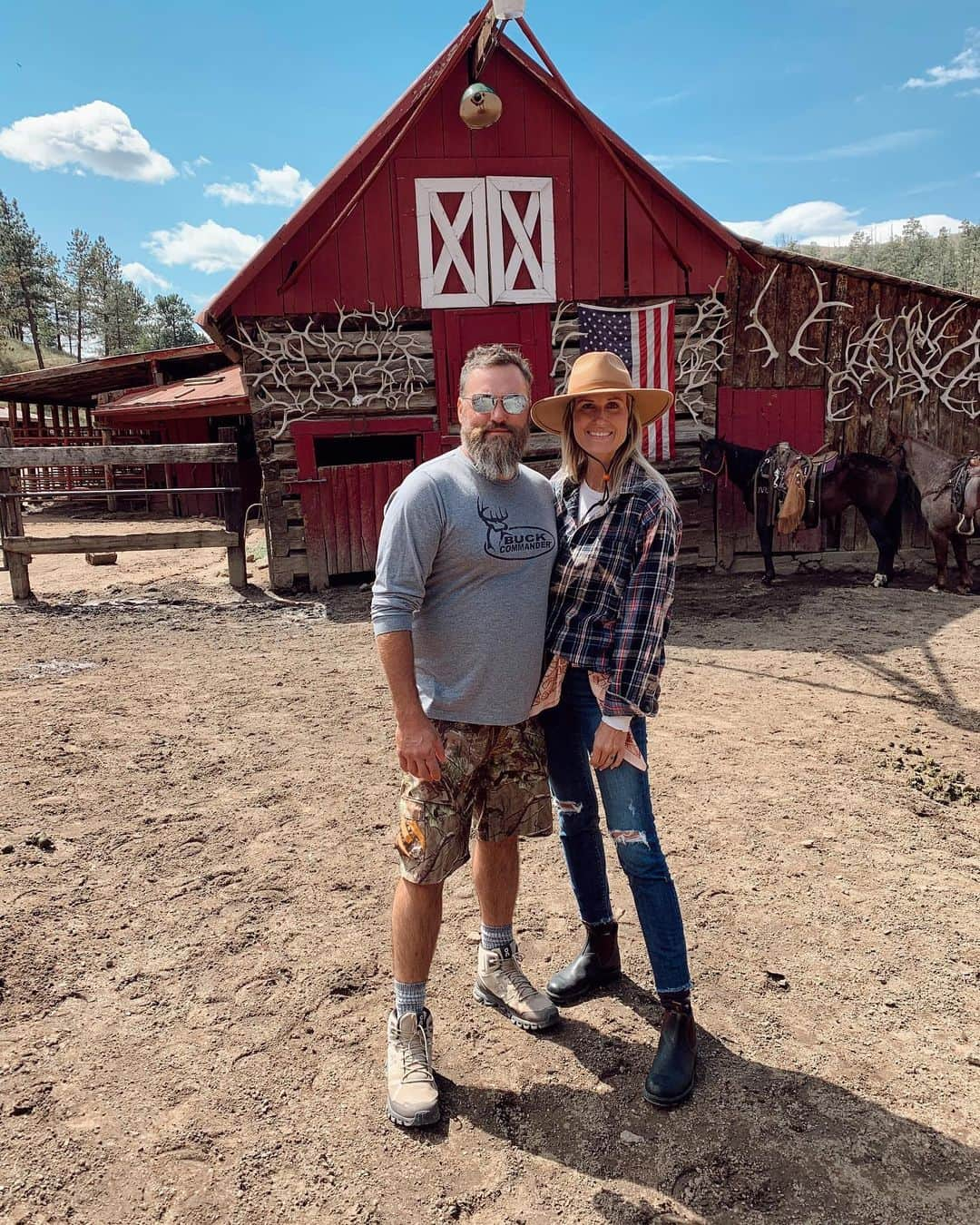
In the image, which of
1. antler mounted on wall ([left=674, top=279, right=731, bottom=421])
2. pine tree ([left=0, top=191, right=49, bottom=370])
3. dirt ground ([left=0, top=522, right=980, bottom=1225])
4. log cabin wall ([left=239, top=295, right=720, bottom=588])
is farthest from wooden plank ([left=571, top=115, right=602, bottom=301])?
pine tree ([left=0, top=191, right=49, bottom=370])

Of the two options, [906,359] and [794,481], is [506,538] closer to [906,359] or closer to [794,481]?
[794,481]

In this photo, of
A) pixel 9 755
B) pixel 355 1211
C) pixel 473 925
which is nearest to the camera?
pixel 355 1211

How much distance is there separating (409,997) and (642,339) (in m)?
8.80

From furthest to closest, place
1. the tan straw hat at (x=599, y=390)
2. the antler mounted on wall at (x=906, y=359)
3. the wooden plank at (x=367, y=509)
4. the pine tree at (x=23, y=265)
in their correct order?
the pine tree at (x=23, y=265) < the antler mounted on wall at (x=906, y=359) < the wooden plank at (x=367, y=509) < the tan straw hat at (x=599, y=390)

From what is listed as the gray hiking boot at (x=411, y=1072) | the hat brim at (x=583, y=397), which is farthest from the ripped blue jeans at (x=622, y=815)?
the hat brim at (x=583, y=397)

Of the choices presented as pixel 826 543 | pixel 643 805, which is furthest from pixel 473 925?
pixel 826 543

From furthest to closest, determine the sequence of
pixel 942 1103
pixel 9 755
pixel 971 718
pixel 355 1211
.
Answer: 1. pixel 971 718
2. pixel 9 755
3. pixel 942 1103
4. pixel 355 1211

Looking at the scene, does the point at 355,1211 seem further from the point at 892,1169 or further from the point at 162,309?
the point at 162,309

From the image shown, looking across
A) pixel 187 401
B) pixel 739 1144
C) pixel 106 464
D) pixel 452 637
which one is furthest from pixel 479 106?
pixel 187 401

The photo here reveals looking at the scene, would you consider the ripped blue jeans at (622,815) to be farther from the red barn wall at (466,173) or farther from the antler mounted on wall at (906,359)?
the antler mounted on wall at (906,359)

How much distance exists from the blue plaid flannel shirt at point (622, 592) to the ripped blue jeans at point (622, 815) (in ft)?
0.38

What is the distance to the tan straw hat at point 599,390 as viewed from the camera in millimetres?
2328

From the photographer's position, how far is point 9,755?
4676mm

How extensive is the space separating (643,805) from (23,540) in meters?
8.67
